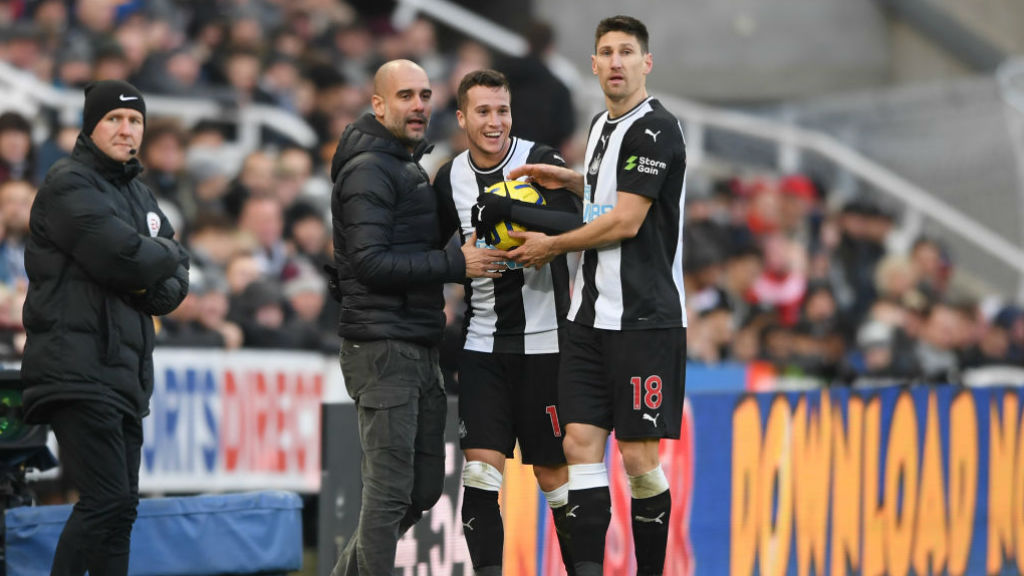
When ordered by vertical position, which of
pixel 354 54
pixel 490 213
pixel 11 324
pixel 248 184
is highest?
pixel 354 54

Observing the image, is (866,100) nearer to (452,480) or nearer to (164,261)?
(452,480)

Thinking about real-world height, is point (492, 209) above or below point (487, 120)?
below

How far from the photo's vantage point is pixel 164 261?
684 centimetres

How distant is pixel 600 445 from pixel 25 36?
8315mm

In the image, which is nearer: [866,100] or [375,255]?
[375,255]

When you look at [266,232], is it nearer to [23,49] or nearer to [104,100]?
[23,49]

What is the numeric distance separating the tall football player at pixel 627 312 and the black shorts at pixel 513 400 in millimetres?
275

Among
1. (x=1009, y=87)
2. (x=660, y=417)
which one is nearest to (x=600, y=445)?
(x=660, y=417)

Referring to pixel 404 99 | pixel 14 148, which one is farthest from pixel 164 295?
pixel 14 148

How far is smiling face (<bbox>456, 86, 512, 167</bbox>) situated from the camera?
286 inches

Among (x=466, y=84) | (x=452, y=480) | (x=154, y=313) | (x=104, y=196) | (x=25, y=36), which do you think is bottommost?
(x=452, y=480)

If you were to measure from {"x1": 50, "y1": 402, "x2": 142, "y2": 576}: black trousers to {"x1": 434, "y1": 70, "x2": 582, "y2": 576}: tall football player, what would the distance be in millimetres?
1570

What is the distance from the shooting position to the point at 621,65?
688 centimetres

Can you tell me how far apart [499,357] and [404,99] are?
1.26m
